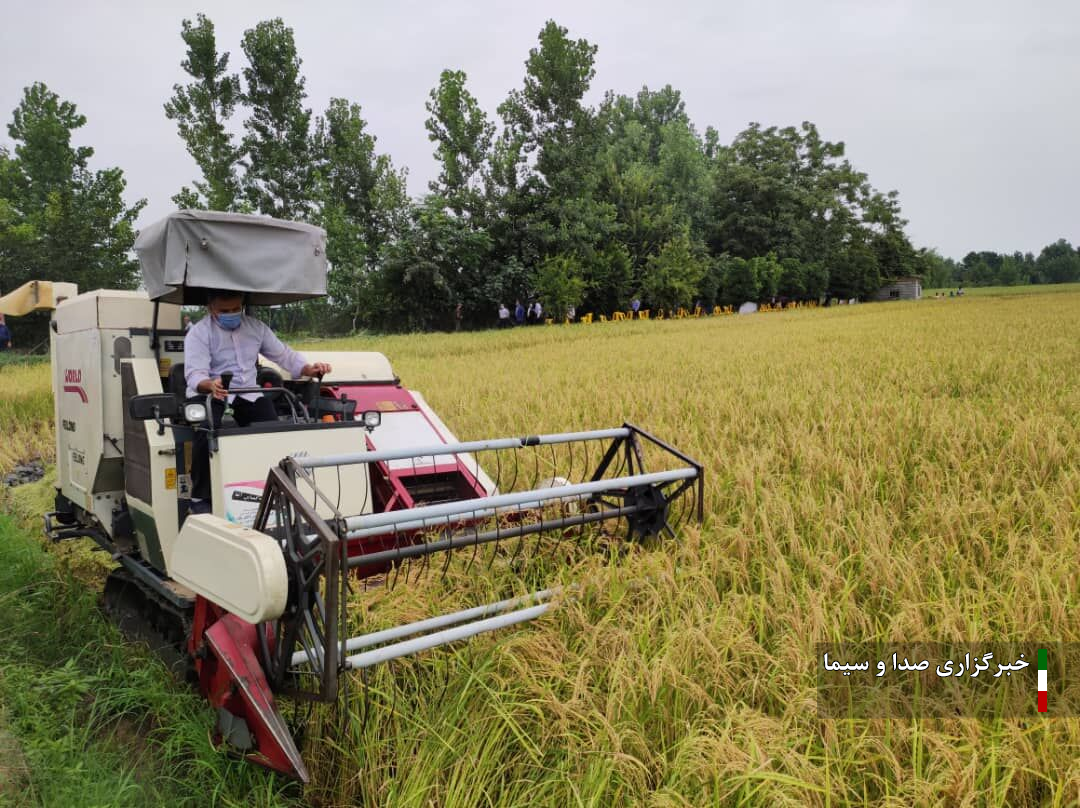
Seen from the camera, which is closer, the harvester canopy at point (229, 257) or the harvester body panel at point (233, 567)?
the harvester body panel at point (233, 567)

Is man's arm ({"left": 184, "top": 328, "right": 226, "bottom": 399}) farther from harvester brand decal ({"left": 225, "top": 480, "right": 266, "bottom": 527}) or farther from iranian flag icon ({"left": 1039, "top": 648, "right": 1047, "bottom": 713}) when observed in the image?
iranian flag icon ({"left": 1039, "top": 648, "right": 1047, "bottom": 713})

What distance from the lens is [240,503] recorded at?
3.53 metres

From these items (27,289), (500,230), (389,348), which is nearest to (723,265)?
(500,230)

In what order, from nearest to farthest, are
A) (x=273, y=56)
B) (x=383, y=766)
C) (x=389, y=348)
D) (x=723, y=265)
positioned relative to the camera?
(x=383, y=766), (x=389, y=348), (x=273, y=56), (x=723, y=265)

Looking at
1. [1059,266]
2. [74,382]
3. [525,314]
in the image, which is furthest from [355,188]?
[1059,266]

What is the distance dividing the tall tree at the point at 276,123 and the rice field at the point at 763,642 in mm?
36055

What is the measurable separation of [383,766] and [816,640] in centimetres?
160

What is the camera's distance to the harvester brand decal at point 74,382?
4694mm

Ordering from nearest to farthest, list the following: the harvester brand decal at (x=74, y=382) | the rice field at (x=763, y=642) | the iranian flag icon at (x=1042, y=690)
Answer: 1. the rice field at (x=763, y=642)
2. the iranian flag icon at (x=1042, y=690)
3. the harvester brand decal at (x=74, y=382)

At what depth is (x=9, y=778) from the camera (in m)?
2.71

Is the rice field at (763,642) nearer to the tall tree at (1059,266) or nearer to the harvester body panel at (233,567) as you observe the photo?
the harvester body panel at (233,567)

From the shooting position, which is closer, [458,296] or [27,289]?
[27,289]

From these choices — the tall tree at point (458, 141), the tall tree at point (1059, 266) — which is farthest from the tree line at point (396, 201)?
the tall tree at point (1059, 266)

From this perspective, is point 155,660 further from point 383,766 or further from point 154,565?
point 383,766
